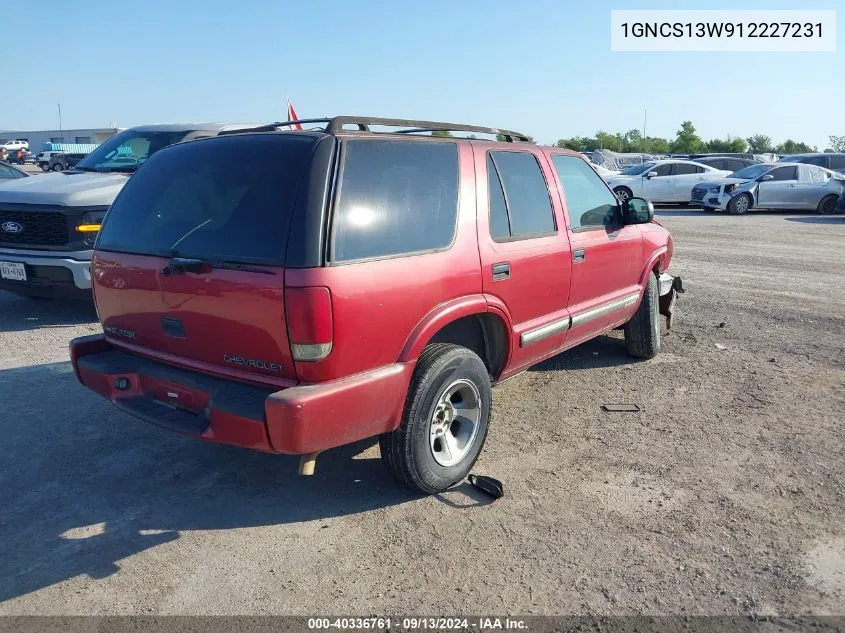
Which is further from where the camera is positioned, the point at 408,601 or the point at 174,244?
the point at 174,244

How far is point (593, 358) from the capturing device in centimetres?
611

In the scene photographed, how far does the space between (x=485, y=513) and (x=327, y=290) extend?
1.43 metres

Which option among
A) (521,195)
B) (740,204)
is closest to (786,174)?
(740,204)

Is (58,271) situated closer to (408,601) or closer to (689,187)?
(408,601)

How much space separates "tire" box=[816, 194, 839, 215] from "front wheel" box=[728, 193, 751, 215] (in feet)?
6.84

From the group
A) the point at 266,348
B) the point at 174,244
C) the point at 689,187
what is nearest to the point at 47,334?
the point at 174,244

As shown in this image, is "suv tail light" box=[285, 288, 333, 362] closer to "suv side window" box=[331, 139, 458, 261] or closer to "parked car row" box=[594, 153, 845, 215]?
"suv side window" box=[331, 139, 458, 261]

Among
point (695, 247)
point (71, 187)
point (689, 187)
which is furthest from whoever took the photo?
point (689, 187)

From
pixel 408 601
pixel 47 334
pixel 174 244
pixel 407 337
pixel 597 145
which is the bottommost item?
pixel 408 601

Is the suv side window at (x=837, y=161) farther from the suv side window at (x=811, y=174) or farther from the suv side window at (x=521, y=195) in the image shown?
the suv side window at (x=521, y=195)

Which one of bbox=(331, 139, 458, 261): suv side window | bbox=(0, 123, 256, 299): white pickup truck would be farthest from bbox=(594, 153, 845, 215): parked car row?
bbox=(331, 139, 458, 261): suv side window

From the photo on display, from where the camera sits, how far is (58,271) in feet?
21.2

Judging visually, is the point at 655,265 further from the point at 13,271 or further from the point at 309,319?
the point at 13,271

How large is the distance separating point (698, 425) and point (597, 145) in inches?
3084
